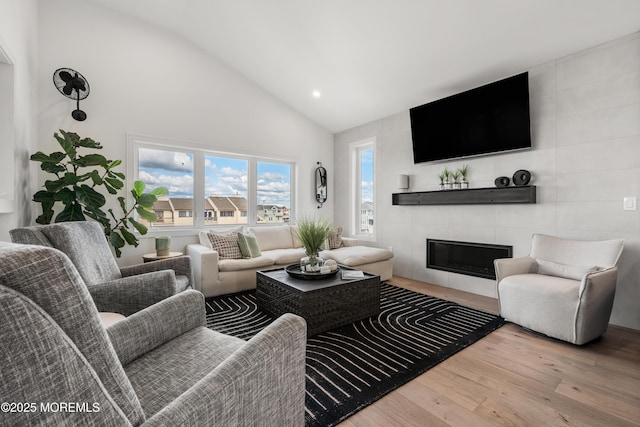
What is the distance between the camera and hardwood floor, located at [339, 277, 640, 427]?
1495 millimetres

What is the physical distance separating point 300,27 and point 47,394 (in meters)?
3.79

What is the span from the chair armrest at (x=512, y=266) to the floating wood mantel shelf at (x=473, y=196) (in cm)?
69

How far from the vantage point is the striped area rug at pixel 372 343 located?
1664 mm

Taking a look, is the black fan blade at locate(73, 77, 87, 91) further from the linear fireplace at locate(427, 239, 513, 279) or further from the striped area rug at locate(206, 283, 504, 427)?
the linear fireplace at locate(427, 239, 513, 279)

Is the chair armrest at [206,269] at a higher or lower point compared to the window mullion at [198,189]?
lower

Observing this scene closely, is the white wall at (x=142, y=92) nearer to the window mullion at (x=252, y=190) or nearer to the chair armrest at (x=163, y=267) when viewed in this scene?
the window mullion at (x=252, y=190)

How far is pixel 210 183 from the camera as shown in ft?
14.7

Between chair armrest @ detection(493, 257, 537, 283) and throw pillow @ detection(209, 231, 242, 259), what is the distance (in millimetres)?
2922

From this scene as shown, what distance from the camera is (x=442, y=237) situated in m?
3.96

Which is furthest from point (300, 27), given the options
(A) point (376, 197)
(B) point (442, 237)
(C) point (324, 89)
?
(B) point (442, 237)

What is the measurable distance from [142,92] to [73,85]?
713 mm

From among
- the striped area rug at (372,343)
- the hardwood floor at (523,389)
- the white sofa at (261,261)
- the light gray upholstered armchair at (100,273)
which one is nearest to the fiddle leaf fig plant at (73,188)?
the white sofa at (261,261)

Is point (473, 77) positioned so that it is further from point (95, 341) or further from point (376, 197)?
point (95, 341)

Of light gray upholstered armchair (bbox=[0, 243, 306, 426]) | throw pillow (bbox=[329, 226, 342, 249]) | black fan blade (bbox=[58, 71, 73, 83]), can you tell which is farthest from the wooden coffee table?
black fan blade (bbox=[58, 71, 73, 83])
